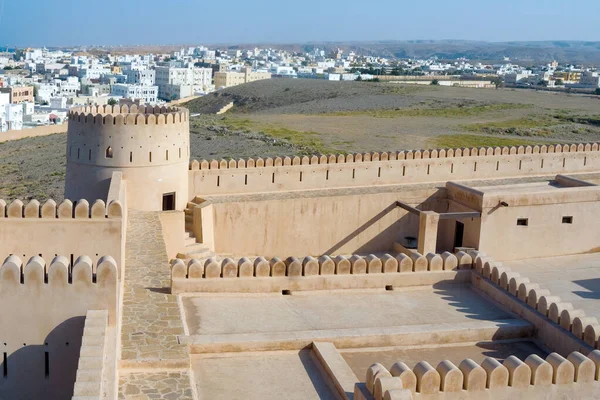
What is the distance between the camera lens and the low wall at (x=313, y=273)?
10133 millimetres

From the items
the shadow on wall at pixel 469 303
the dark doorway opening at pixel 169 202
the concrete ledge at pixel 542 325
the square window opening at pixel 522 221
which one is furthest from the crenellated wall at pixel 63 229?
the square window opening at pixel 522 221

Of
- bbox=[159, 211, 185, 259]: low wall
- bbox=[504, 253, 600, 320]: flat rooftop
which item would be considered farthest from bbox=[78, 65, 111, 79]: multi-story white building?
bbox=[504, 253, 600, 320]: flat rooftop

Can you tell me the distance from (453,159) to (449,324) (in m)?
9.43

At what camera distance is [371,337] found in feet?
29.3

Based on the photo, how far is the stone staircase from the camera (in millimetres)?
14141

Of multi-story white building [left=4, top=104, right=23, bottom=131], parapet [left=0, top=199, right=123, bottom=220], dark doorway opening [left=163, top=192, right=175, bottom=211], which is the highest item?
parapet [left=0, top=199, right=123, bottom=220]

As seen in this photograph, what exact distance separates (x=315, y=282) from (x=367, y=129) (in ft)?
101

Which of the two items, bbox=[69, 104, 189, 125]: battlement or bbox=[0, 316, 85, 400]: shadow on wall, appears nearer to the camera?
bbox=[0, 316, 85, 400]: shadow on wall

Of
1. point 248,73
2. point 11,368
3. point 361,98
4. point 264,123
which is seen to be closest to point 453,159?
point 11,368

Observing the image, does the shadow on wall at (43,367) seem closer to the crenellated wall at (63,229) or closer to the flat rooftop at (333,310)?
the flat rooftop at (333,310)

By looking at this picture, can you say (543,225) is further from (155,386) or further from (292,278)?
(155,386)

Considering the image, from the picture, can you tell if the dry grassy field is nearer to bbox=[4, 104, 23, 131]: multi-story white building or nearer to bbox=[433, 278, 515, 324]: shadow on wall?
bbox=[433, 278, 515, 324]: shadow on wall

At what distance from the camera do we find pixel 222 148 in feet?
114

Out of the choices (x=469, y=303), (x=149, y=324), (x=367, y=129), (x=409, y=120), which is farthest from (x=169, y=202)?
(x=409, y=120)
